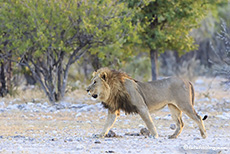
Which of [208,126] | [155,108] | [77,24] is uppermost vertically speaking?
[77,24]

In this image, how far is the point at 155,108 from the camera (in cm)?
958

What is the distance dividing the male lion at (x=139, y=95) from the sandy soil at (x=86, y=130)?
1.49 ft

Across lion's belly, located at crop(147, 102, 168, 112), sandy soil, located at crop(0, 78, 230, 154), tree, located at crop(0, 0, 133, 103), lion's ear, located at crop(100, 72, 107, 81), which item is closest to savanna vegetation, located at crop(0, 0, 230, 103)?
tree, located at crop(0, 0, 133, 103)

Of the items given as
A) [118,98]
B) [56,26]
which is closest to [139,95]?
[118,98]

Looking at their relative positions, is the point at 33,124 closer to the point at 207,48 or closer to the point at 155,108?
the point at 155,108

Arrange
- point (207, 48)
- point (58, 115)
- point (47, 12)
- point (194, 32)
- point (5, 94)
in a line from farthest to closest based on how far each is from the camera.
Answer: point (207, 48)
point (194, 32)
point (5, 94)
point (47, 12)
point (58, 115)

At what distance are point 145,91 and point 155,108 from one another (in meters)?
0.43

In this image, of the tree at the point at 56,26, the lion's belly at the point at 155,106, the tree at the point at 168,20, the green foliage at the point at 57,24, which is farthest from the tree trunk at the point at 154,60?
the lion's belly at the point at 155,106

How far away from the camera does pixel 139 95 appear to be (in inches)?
368

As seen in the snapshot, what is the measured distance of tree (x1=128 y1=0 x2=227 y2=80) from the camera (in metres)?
17.5

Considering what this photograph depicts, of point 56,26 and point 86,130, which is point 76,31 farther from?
point 86,130

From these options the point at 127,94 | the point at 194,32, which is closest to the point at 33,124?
the point at 127,94

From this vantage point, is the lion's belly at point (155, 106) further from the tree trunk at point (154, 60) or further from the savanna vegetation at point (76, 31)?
the tree trunk at point (154, 60)

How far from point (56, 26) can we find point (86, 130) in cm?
501
